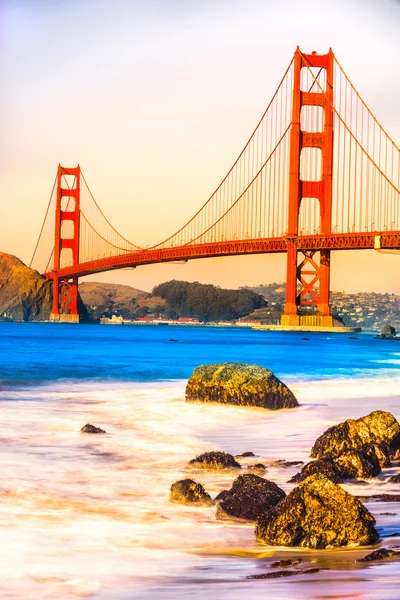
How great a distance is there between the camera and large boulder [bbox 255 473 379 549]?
12.4 feet

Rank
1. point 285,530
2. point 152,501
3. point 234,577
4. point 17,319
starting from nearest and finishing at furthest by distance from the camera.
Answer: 1. point 234,577
2. point 285,530
3. point 152,501
4. point 17,319

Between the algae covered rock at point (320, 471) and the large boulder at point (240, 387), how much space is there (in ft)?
13.9

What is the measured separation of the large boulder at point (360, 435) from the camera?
19.4 feet

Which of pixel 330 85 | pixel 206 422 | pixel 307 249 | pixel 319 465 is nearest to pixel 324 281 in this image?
pixel 307 249

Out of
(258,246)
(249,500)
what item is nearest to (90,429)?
(249,500)

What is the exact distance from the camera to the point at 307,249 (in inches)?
1716

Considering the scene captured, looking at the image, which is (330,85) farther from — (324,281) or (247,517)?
(247,517)

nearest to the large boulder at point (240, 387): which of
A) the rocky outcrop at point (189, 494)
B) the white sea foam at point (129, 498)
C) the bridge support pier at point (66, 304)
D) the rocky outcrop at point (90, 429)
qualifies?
the white sea foam at point (129, 498)

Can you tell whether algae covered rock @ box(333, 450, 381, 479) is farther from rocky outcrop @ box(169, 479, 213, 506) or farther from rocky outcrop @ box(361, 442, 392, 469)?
rocky outcrop @ box(169, 479, 213, 506)

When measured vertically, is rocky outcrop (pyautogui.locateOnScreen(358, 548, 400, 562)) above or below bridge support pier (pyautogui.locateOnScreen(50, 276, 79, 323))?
below

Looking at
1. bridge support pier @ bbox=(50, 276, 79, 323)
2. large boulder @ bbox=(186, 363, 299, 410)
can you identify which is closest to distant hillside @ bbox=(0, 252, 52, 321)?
bridge support pier @ bbox=(50, 276, 79, 323)

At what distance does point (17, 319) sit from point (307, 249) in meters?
54.3

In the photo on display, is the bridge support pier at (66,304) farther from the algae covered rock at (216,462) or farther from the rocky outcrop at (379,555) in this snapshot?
the rocky outcrop at (379,555)

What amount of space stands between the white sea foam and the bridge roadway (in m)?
29.2
